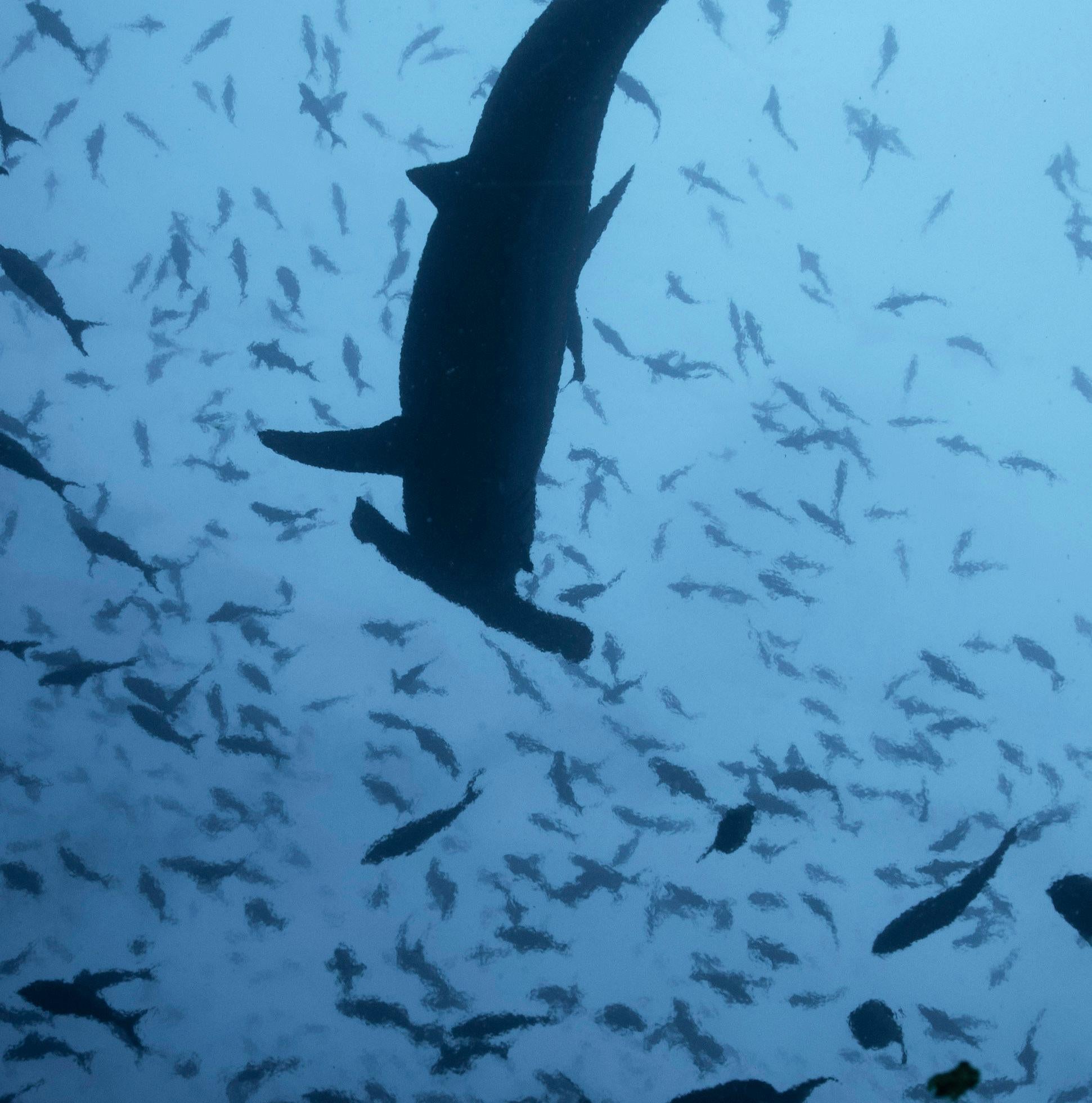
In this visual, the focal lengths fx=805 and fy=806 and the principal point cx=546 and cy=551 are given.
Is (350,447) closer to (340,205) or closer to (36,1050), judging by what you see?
(340,205)

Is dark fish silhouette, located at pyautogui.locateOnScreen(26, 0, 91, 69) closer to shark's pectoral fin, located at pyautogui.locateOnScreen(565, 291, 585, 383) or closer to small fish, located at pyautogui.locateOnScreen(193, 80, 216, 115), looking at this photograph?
small fish, located at pyautogui.locateOnScreen(193, 80, 216, 115)

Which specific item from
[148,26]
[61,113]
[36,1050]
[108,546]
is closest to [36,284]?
[108,546]

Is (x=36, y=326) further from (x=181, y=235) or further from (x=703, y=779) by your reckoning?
(x=703, y=779)

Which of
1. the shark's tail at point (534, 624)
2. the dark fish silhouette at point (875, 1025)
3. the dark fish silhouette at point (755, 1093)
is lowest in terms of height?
the dark fish silhouette at point (755, 1093)

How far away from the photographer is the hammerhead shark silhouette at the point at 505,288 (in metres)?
2.01

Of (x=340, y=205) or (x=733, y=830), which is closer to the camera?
(x=733, y=830)

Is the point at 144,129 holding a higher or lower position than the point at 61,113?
higher

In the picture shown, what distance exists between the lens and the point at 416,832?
13.1ft

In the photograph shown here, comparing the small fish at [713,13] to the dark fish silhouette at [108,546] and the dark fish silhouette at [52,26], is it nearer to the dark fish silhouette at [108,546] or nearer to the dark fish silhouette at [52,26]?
the dark fish silhouette at [52,26]

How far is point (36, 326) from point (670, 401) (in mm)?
4341

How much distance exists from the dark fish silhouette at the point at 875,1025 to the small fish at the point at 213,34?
6673mm

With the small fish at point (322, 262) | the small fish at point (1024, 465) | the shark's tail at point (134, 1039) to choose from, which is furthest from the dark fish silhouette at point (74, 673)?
the small fish at point (1024, 465)

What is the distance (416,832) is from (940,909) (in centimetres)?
255

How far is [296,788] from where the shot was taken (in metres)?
5.41
